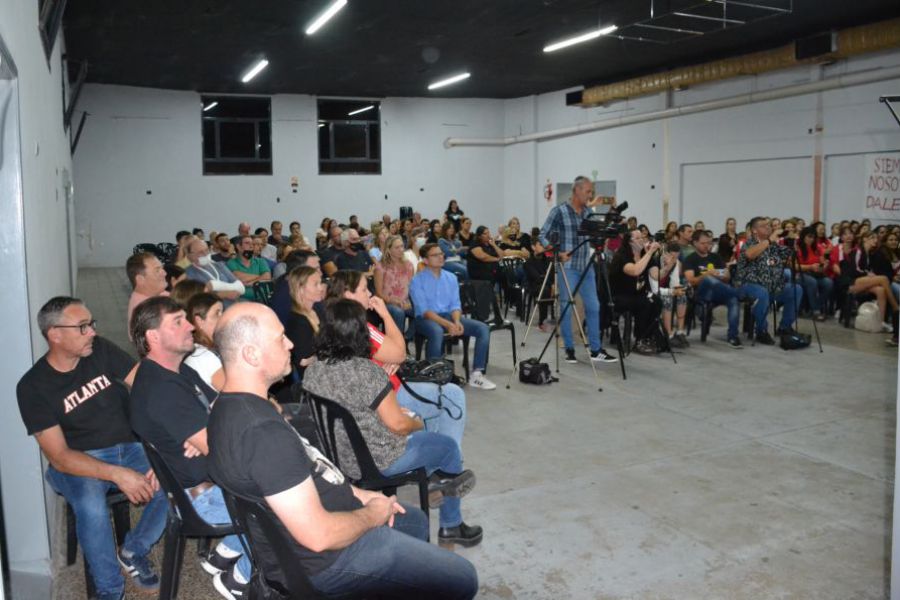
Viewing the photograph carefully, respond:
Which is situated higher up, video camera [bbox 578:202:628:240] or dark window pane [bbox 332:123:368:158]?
dark window pane [bbox 332:123:368:158]

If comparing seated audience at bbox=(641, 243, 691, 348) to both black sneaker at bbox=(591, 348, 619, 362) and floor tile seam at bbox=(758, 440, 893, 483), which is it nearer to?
black sneaker at bbox=(591, 348, 619, 362)

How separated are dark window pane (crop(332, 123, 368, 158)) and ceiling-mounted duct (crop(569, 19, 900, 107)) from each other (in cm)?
561

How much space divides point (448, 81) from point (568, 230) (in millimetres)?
11122

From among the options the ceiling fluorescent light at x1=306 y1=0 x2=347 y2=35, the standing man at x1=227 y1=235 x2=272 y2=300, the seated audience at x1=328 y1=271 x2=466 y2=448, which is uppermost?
the ceiling fluorescent light at x1=306 y1=0 x2=347 y2=35

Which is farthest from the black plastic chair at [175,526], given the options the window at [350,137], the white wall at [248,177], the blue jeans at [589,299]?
the window at [350,137]

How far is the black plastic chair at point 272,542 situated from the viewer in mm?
1941

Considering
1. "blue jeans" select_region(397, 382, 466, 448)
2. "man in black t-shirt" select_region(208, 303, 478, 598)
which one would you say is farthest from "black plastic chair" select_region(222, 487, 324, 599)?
"blue jeans" select_region(397, 382, 466, 448)

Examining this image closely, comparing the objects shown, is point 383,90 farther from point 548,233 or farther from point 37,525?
point 37,525

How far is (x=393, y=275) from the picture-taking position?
6.84 meters

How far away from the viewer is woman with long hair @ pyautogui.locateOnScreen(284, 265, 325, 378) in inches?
167

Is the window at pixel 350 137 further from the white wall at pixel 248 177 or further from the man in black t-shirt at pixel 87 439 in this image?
the man in black t-shirt at pixel 87 439

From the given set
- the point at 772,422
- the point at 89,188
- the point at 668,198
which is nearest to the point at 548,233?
the point at 772,422

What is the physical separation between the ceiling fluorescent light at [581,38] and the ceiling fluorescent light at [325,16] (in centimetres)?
368

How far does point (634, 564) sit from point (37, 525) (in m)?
2.49
